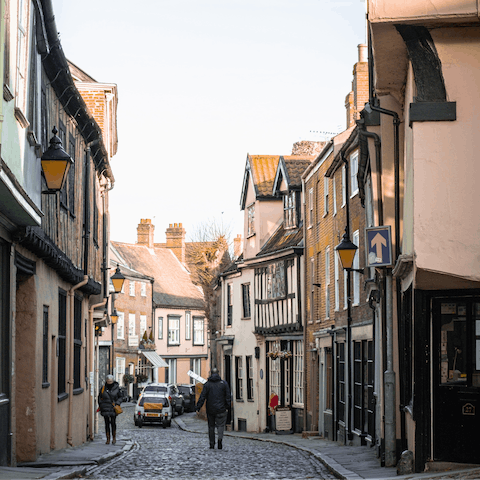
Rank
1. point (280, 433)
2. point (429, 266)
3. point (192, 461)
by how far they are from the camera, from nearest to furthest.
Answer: point (429, 266), point (192, 461), point (280, 433)

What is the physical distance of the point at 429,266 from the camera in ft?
32.0

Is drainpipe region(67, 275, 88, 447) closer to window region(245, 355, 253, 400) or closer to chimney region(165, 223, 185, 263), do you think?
window region(245, 355, 253, 400)

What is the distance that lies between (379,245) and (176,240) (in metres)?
57.5

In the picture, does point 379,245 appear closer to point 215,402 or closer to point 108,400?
point 215,402

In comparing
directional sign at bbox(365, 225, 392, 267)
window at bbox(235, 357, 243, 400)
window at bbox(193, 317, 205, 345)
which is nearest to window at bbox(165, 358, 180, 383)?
window at bbox(193, 317, 205, 345)

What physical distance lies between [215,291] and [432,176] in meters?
35.9

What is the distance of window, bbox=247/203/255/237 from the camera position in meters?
36.0

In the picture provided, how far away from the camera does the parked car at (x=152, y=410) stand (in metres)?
36.0

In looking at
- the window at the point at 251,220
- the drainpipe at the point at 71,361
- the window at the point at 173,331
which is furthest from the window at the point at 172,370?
the drainpipe at the point at 71,361

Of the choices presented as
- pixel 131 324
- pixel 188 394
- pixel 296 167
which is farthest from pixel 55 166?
pixel 131 324

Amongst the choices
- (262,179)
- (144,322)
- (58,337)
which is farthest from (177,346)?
(58,337)

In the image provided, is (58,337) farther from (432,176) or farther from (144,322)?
(144,322)

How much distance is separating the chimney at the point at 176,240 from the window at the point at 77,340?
5013cm

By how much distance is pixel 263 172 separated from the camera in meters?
36.2
